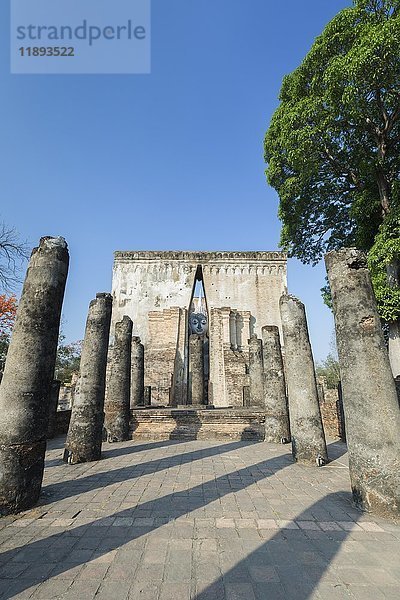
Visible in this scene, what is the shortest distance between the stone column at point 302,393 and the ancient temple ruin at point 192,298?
15.3 m

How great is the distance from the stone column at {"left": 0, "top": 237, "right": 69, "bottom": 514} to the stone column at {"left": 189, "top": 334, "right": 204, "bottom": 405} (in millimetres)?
17362

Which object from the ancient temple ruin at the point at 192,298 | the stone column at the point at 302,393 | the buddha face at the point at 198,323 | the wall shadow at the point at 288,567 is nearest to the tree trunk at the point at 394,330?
the stone column at the point at 302,393

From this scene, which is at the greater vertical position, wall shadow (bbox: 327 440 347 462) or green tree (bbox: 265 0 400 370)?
green tree (bbox: 265 0 400 370)

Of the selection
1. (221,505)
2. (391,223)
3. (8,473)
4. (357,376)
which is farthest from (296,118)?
(8,473)


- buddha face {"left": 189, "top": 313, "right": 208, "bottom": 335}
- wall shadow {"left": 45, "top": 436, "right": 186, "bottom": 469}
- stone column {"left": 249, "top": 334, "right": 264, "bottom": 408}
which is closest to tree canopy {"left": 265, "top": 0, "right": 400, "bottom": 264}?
stone column {"left": 249, "top": 334, "right": 264, "bottom": 408}

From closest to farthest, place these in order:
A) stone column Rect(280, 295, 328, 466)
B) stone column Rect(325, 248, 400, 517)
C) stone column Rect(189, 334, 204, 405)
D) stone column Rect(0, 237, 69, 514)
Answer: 1. stone column Rect(325, 248, 400, 517)
2. stone column Rect(0, 237, 69, 514)
3. stone column Rect(280, 295, 328, 466)
4. stone column Rect(189, 334, 204, 405)

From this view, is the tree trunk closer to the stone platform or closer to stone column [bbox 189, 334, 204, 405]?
the stone platform

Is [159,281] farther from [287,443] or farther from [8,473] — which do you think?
[8,473]

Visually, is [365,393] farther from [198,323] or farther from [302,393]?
[198,323]

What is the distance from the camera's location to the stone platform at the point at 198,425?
988 cm

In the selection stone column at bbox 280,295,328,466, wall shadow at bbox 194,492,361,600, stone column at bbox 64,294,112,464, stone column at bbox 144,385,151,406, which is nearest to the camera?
wall shadow at bbox 194,492,361,600

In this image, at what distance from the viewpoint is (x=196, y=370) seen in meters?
21.9

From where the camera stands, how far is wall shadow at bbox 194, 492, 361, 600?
238cm

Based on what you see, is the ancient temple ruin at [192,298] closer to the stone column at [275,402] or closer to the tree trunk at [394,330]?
the tree trunk at [394,330]
